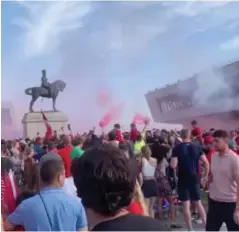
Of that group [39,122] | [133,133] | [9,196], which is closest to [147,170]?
[9,196]

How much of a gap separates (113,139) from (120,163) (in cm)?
571

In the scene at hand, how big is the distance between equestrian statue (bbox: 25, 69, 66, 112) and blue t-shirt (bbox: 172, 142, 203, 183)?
14510 millimetres

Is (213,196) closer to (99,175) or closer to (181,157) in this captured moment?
(181,157)

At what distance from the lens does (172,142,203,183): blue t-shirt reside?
6.50m

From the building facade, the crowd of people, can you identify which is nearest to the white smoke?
the building facade

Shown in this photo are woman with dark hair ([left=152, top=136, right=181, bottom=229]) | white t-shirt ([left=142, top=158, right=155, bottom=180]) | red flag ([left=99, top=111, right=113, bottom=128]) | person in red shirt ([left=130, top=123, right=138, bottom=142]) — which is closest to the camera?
white t-shirt ([left=142, top=158, right=155, bottom=180])

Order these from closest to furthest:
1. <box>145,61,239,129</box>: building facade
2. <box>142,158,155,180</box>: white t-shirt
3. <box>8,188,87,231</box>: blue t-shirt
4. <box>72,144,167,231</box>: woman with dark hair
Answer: <box>72,144,167,231</box>: woman with dark hair → <box>8,188,87,231</box>: blue t-shirt → <box>142,158,155,180</box>: white t-shirt → <box>145,61,239,129</box>: building facade

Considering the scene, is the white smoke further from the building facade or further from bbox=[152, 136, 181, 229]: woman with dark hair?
bbox=[152, 136, 181, 229]: woman with dark hair

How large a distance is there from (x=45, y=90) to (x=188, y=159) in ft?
49.5

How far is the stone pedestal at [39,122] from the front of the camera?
64.0ft

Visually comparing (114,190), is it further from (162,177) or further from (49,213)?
(162,177)

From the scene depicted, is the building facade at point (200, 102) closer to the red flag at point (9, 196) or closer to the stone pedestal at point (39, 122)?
the stone pedestal at point (39, 122)

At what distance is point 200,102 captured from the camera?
2559cm

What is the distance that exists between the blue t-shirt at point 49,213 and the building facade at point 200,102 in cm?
1891
